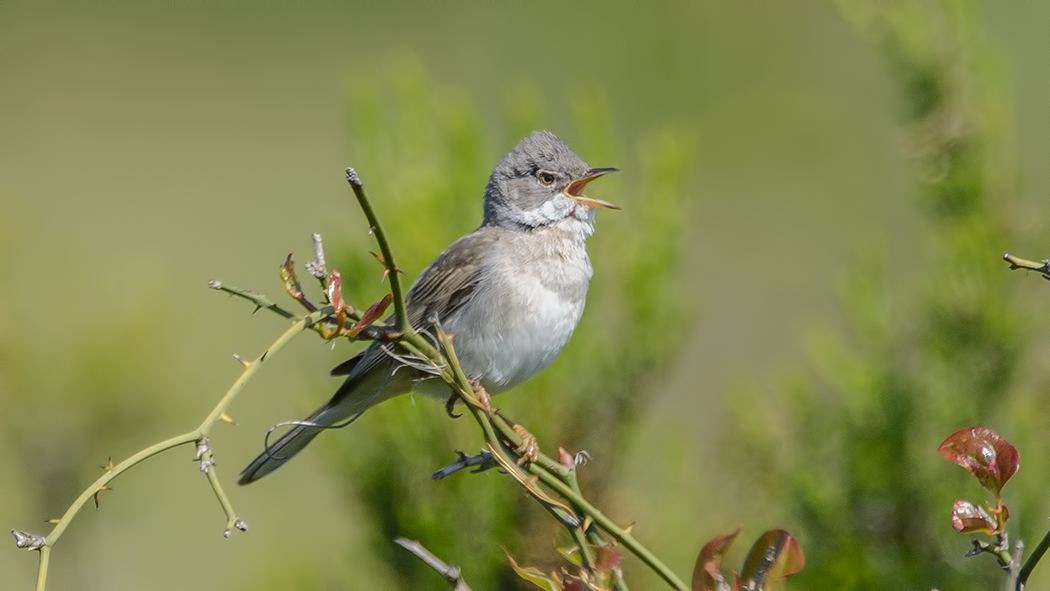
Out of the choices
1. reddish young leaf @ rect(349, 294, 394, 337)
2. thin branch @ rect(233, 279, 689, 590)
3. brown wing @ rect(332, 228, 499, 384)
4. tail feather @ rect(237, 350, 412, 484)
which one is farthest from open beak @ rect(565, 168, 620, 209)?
reddish young leaf @ rect(349, 294, 394, 337)

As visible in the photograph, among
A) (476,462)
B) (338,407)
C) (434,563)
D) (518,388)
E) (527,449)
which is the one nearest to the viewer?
(434,563)

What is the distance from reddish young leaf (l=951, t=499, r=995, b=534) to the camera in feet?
4.13

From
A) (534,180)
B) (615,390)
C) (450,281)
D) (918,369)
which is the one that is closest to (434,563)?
(450,281)

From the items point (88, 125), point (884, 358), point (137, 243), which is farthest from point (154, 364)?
point (88, 125)

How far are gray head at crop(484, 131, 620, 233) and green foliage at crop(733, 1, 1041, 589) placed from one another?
103cm

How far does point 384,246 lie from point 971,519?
77 centimetres

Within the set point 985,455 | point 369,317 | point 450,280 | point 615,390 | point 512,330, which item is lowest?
point 615,390

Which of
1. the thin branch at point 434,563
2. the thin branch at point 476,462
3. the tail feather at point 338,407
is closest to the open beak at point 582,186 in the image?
the tail feather at point 338,407

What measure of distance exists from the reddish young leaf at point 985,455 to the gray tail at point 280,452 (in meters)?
1.39

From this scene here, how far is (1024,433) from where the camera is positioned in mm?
3195

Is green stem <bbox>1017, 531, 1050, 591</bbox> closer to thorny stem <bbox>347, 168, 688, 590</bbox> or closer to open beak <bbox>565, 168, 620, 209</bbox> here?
thorny stem <bbox>347, 168, 688, 590</bbox>

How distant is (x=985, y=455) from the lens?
1277 mm

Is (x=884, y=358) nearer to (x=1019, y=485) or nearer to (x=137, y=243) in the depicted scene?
(x=1019, y=485)

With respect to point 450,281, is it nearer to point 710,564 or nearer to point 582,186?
point 582,186
